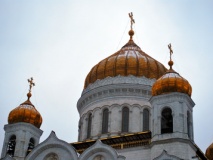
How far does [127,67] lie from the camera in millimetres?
30672

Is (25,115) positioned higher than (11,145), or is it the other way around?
(25,115)

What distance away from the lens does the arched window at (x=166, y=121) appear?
2411cm

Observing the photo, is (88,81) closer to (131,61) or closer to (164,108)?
(131,61)

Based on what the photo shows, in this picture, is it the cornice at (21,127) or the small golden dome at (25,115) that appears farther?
the small golden dome at (25,115)

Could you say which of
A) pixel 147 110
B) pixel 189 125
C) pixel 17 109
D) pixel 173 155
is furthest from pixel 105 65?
pixel 173 155

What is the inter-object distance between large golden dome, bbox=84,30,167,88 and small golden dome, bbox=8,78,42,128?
464 cm

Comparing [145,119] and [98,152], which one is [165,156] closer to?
[98,152]

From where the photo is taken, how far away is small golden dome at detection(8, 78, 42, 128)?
2806 cm

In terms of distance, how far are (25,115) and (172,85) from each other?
8715 mm

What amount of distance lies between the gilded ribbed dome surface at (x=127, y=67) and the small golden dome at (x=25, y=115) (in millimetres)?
4641

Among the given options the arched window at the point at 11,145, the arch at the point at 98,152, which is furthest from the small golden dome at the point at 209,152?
the arched window at the point at 11,145

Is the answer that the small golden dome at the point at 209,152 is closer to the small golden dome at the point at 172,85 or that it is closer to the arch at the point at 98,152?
the small golden dome at the point at 172,85

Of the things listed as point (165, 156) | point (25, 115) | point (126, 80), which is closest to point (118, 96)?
point (126, 80)

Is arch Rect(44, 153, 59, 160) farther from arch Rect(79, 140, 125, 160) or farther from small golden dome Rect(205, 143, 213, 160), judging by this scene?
small golden dome Rect(205, 143, 213, 160)
